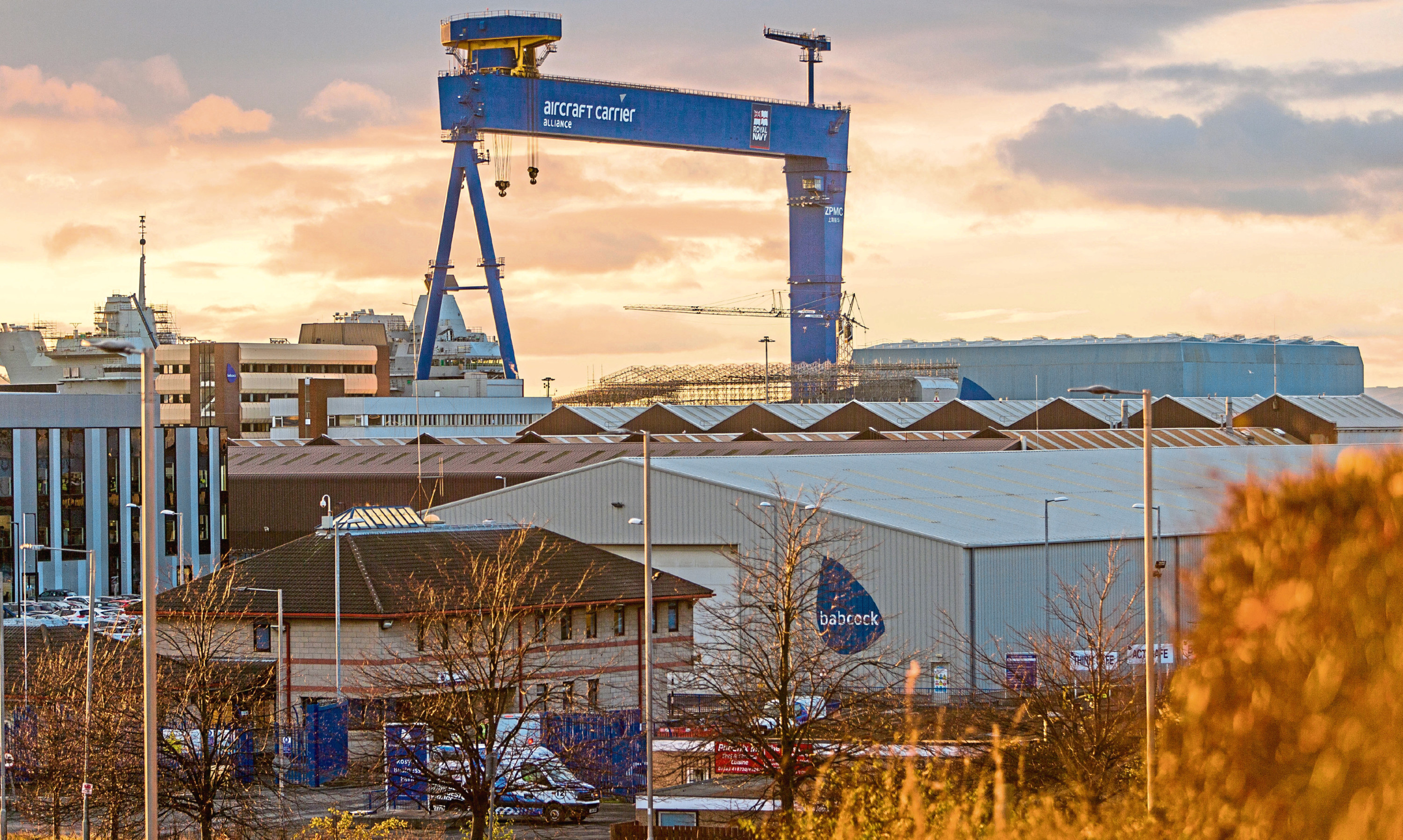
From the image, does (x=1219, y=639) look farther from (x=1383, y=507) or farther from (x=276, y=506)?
(x=276, y=506)

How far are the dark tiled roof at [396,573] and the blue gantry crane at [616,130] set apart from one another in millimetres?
84316

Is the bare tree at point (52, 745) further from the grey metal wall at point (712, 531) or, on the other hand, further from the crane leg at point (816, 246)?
the crane leg at point (816, 246)

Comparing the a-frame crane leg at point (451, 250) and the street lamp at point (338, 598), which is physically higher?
the a-frame crane leg at point (451, 250)

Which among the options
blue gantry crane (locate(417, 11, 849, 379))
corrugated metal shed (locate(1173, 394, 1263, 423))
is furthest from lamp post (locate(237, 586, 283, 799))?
blue gantry crane (locate(417, 11, 849, 379))

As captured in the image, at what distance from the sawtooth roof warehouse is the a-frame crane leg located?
68.4 meters

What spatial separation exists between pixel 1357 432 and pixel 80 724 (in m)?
85.0

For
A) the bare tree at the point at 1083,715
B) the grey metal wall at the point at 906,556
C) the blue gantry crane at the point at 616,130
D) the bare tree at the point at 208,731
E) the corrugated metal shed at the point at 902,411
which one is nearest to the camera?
the bare tree at the point at 1083,715

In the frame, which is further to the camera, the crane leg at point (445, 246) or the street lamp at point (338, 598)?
the crane leg at point (445, 246)

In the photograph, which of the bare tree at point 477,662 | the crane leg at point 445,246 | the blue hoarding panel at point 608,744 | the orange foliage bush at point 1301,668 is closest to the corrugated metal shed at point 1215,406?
the crane leg at point 445,246

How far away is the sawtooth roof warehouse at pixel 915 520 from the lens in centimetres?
4009

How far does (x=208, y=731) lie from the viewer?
23.7 metres

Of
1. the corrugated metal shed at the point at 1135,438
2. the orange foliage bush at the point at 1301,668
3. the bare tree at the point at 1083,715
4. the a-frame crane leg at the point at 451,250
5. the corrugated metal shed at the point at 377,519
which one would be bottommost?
the bare tree at the point at 1083,715

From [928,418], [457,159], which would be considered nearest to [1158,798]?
[928,418]

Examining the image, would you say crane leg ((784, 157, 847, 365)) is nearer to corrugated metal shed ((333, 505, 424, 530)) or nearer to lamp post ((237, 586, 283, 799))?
corrugated metal shed ((333, 505, 424, 530))
